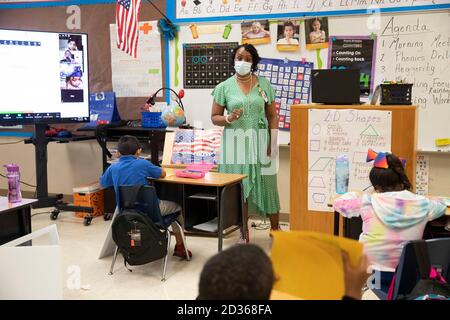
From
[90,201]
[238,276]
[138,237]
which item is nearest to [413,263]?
[238,276]

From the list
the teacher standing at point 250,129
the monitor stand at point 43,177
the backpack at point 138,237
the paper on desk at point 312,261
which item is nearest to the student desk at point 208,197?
the teacher standing at point 250,129

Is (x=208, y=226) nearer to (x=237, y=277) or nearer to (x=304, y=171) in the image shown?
(x=304, y=171)

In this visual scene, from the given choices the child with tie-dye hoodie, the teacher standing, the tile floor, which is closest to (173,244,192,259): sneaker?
the tile floor

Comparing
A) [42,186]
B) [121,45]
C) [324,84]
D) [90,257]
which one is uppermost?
[121,45]

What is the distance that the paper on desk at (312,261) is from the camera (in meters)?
1.29

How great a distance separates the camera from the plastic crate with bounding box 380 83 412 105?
3.69 meters

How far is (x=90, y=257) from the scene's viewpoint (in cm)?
436

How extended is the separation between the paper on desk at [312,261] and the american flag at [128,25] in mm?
4769

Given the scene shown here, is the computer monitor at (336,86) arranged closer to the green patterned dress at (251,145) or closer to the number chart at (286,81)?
the green patterned dress at (251,145)

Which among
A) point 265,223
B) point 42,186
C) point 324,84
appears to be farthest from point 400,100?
point 42,186

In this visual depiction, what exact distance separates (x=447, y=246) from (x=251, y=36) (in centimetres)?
353
